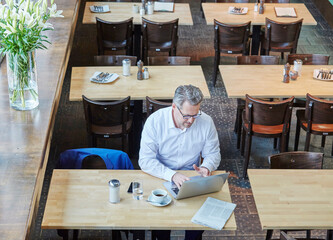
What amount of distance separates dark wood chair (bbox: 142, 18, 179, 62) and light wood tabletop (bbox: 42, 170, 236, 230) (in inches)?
167

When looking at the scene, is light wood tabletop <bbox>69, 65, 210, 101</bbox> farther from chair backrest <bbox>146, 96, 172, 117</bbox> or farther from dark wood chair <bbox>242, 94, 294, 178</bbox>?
dark wood chair <bbox>242, 94, 294, 178</bbox>

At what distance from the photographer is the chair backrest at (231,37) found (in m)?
8.52

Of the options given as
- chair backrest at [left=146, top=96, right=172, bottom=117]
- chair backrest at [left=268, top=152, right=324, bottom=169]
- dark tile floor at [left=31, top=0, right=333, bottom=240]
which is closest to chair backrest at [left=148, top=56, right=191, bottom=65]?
dark tile floor at [left=31, top=0, right=333, bottom=240]

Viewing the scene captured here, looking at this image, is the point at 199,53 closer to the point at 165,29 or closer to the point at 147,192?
the point at 165,29

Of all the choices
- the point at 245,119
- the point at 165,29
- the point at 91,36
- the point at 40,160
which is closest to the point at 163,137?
the point at 40,160

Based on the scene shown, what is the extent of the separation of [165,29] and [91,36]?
257cm

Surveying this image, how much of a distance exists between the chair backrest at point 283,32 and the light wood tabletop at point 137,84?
1992 mm

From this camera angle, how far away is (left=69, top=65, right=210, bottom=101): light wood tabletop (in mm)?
6492

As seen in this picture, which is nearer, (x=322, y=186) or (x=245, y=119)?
(x=322, y=186)

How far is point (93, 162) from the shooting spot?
16.7ft

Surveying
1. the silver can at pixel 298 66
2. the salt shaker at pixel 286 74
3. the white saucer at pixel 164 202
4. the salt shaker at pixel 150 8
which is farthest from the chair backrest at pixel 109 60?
the white saucer at pixel 164 202

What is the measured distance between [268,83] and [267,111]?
27.9 inches

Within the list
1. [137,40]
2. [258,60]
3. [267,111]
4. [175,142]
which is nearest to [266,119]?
[267,111]

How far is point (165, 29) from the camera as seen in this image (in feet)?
28.2
